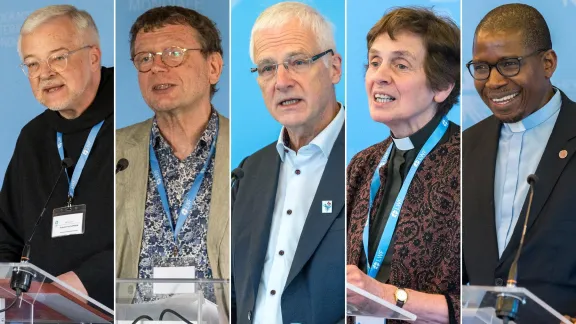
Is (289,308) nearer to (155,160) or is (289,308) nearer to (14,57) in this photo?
(155,160)

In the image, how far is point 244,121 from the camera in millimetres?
5539

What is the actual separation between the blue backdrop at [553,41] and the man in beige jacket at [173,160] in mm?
1481

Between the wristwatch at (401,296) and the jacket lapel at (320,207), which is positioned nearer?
the wristwatch at (401,296)

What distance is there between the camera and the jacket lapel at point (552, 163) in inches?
188

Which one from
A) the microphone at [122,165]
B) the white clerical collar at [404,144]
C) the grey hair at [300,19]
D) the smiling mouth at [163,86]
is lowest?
the microphone at [122,165]

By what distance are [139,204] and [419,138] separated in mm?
1766

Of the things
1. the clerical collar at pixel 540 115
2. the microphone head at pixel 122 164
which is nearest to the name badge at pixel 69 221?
the microphone head at pixel 122 164

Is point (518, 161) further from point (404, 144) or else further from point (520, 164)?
point (404, 144)

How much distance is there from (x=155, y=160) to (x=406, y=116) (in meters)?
1.60

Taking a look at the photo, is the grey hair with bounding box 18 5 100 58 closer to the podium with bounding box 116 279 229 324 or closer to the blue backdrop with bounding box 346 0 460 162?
the podium with bounding box 116 279 229 324

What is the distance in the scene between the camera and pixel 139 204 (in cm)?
580

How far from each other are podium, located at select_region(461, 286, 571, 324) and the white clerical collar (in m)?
1.01

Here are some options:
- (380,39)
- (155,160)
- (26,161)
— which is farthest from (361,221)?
(26,161)

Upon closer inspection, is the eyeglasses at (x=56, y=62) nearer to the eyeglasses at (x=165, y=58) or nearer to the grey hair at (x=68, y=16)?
the grey hair at (x=68, y=16)
